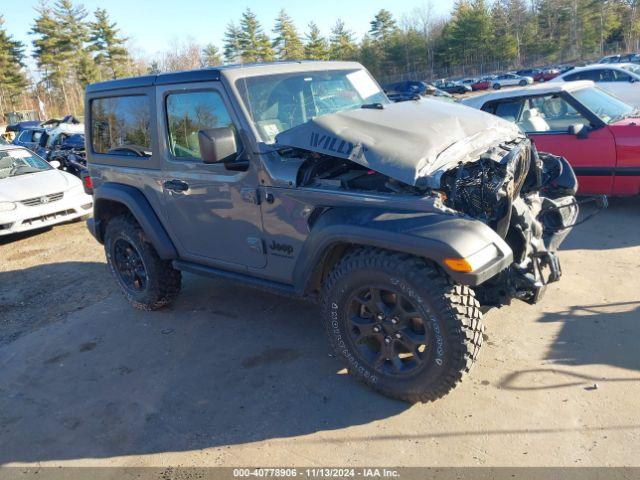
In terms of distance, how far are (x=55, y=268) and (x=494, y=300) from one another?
17.8 ft

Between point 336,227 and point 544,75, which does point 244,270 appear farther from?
point 544,75

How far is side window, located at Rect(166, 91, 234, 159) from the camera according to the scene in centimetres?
373

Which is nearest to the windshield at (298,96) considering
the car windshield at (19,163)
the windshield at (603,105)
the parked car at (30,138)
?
the windshield at (603,105)

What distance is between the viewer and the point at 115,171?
4.66 metres

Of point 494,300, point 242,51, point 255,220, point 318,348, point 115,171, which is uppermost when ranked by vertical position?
point 242,51

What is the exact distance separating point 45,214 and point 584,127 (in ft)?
25.3

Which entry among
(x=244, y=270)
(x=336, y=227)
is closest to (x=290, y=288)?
(x=244, y=270)

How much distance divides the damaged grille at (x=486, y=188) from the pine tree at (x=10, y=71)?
195 ft

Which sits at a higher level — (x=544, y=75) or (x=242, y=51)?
(x=242, y=51)

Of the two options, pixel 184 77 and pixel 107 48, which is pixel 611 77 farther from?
pixel 107 48

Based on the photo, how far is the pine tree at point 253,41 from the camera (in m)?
63.5

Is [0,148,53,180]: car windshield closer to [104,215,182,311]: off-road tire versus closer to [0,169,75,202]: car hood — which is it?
[0,169,75,202]: car hood

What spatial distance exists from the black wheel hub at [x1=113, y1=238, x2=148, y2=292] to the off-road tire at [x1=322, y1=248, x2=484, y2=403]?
7.72ft

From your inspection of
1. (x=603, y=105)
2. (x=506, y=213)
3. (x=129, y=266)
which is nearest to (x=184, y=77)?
(x=129, y=266)
